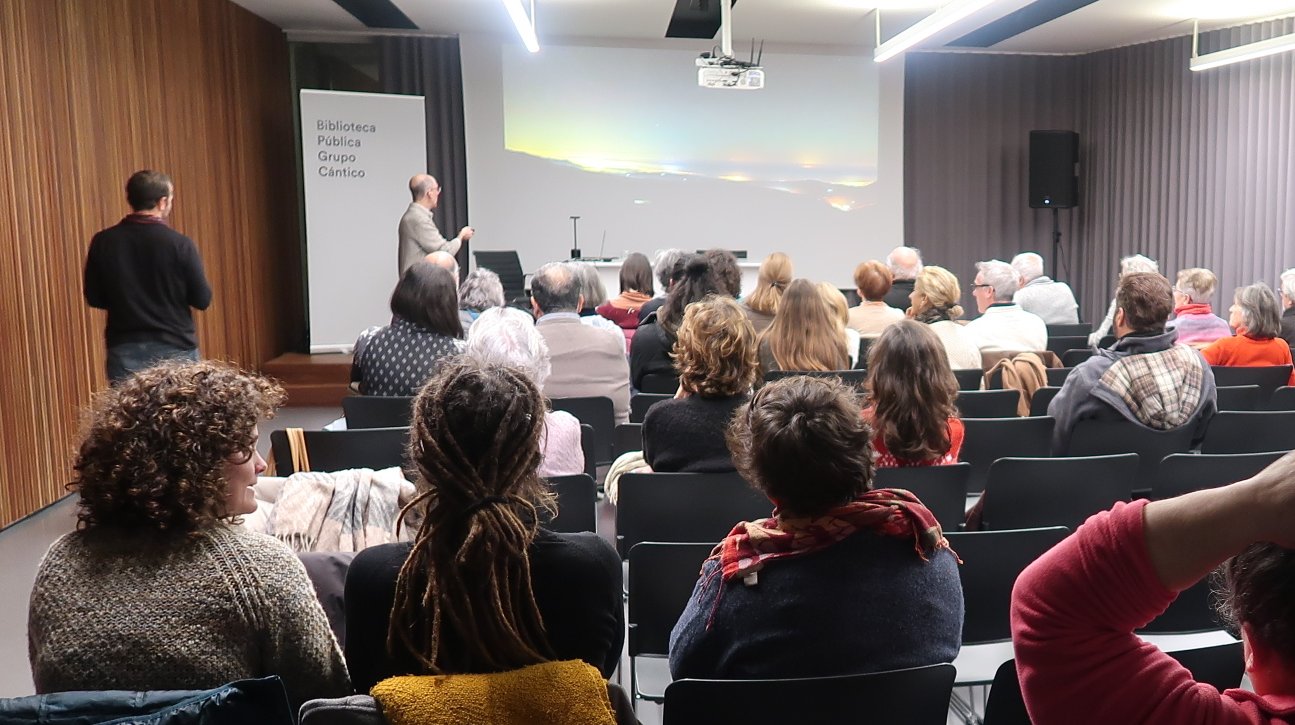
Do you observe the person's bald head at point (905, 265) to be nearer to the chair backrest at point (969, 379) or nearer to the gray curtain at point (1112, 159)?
the chair backrest at point (969, 379)

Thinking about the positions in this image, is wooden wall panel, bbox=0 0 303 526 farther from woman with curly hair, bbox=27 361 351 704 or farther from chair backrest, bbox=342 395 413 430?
woman with curly hair, bbox=27 361 351 704

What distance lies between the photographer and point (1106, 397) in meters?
3.62

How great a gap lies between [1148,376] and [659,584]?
2.18 metres

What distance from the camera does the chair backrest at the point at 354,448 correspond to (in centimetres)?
326

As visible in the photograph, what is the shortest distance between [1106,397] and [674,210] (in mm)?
7488

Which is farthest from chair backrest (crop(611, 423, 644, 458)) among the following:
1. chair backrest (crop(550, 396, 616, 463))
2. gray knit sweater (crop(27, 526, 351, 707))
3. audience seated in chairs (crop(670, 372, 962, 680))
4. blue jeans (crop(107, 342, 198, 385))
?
blue jeans (crop(107, 342, 198, 385))

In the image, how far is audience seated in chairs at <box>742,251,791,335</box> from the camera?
5297 mm

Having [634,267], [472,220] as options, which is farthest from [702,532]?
[472,220]

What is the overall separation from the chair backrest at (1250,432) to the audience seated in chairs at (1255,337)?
1396 millimetres

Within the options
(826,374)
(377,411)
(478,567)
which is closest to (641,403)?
(826,374)

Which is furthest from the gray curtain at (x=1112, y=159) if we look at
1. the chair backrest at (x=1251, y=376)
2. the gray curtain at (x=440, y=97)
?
the chair backrest at (x=1251, y=376)

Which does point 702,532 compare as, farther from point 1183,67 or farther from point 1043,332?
point 1183,67

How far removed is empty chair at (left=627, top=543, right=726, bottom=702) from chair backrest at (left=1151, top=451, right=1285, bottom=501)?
152 cm

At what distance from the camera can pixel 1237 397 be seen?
4.28m
